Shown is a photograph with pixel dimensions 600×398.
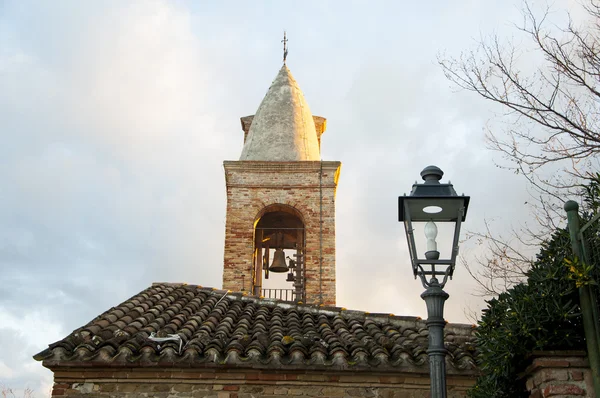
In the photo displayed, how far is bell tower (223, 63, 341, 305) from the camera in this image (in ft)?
47.0

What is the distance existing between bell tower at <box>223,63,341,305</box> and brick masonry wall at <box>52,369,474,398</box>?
257 inches

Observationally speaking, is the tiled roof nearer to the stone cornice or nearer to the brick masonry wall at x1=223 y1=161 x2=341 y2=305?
the brick masonry wall at x1=223 y1=161 x2=341 y2=305

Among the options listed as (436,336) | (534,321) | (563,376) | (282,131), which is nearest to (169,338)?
(436,336)

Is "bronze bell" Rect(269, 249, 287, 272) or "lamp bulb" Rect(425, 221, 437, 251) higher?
"bronze bell" Rect(269, 249, 287, 272)

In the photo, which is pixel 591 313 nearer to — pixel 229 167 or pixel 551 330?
pixel 551 330

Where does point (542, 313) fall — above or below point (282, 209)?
below

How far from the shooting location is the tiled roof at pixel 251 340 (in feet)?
23.8

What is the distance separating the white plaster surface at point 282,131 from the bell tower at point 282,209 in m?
0.02

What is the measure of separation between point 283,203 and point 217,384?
8150 millimetres

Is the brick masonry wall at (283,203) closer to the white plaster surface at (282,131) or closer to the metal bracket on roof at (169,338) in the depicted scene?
the white plaster surface at (282,131)

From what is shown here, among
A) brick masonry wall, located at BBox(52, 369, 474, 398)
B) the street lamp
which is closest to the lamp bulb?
the street lamp

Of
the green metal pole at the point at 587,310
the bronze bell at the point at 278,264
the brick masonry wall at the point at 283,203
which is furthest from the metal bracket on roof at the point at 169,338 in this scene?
the bronze bell at the point at 278,264

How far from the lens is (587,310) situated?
4.30 m

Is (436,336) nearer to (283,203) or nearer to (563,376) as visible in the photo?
(563,376)
